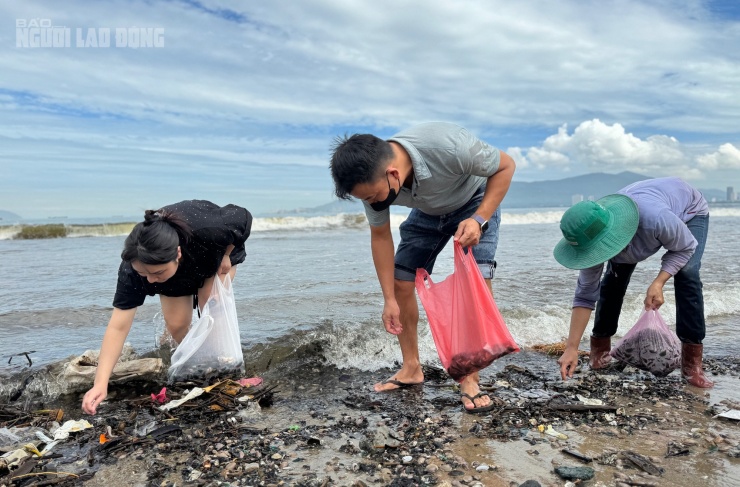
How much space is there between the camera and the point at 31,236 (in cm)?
2425

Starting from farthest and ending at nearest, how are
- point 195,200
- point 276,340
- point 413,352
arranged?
point 276,340
point 413,352
point 195,200

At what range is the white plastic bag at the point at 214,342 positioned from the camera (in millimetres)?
3617

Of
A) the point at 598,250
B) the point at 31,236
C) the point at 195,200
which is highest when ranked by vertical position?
the point at 195,200

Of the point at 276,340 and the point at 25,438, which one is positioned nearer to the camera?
the point at 25,438

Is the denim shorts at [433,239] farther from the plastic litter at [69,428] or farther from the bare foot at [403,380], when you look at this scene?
the plastic litter at [69,428]

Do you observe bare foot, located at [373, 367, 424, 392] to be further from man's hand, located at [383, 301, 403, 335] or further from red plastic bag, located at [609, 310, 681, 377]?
red plastic bag, located at [609, 310, 681, 377]

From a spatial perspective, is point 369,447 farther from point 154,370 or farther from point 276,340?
point 276,340

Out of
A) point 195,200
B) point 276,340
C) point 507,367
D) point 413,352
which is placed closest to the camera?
point 195,200

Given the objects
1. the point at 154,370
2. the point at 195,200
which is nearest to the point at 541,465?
the point at 195,200

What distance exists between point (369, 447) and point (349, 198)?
1275 millimetres

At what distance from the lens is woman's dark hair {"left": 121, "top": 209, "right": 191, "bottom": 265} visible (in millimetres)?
2857

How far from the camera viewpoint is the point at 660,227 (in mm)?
3330

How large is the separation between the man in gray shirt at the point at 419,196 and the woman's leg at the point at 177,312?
1.47m

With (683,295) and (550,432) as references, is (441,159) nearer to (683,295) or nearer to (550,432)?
(550,432)
